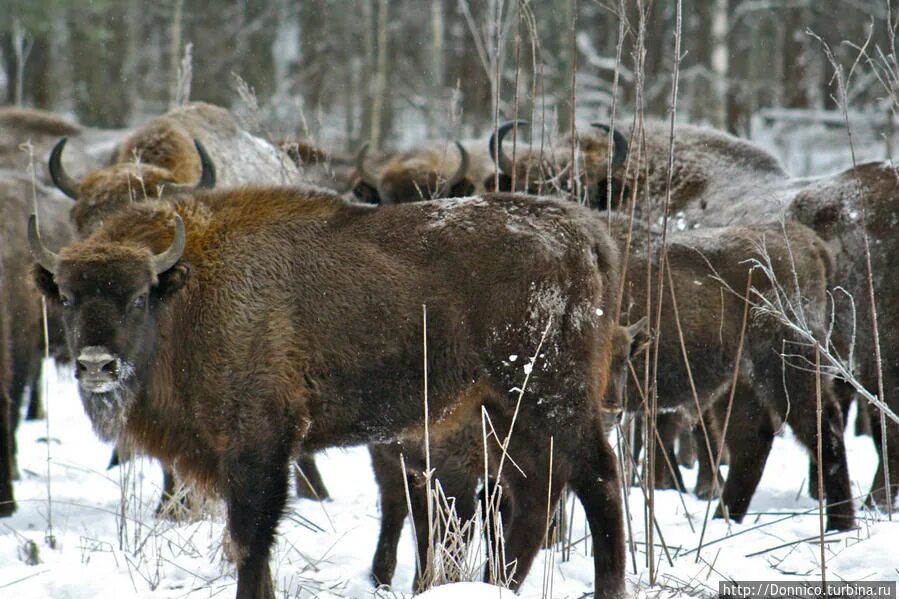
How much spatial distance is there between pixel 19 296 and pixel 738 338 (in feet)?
18.8

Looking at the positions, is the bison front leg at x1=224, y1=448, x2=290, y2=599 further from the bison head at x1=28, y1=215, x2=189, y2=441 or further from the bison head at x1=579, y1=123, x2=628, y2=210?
the bison head at x1=579, y1=123, x2=628, y2=210

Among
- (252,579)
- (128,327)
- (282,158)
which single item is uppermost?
(282,158)

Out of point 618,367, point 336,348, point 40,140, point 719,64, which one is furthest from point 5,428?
point 719,64

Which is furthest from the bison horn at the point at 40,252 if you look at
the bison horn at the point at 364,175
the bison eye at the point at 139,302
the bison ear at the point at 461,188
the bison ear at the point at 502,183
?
the bison horn at the point at 364,175

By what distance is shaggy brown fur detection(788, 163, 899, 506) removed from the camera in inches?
255

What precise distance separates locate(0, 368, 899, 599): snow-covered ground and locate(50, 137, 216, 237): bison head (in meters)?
1.90

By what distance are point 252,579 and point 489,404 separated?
1.24 metres

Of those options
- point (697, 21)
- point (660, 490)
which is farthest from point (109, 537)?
point (697, 21)

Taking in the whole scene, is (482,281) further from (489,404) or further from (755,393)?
(755,393)

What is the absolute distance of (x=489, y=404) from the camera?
4559mm

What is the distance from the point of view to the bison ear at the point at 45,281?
4.53 metres

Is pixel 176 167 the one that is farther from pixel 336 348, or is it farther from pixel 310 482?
pixel 336 348

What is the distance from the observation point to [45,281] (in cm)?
454

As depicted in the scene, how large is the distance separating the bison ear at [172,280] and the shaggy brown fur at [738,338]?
2.77 metres
